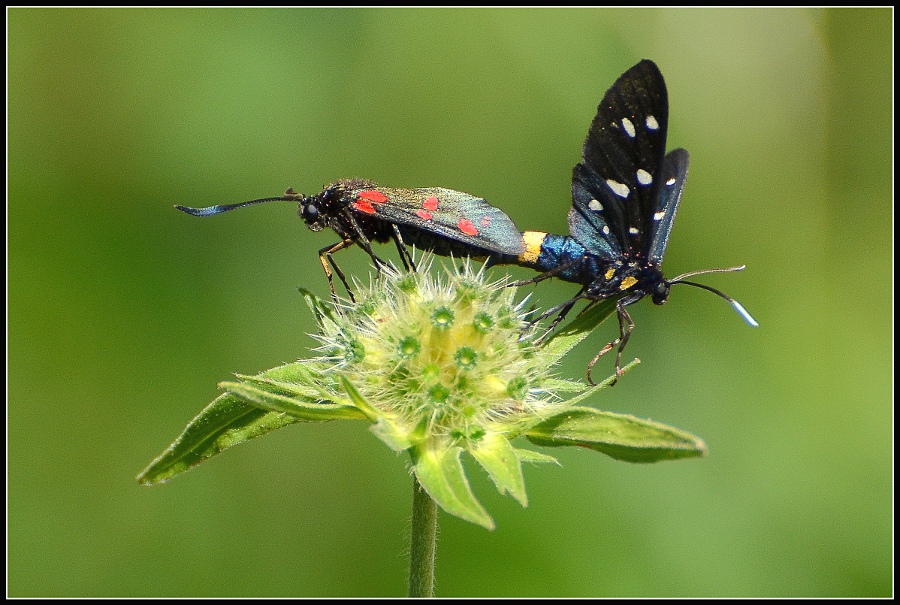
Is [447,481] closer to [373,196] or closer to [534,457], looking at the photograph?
[534,457]

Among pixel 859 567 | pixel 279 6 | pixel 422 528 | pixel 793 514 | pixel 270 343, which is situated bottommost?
pixel 859 567

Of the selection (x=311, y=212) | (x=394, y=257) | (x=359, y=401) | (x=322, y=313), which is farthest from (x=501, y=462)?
(x=394, y=257)

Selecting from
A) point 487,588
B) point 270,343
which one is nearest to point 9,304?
point 270,343

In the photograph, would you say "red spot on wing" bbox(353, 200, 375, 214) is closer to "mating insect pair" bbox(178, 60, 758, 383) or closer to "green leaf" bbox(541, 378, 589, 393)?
"mating insect pair" bbox(178, 60, 758, 383)

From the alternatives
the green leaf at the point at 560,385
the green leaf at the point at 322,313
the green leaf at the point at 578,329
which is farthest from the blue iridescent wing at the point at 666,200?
the green leaf at the point at 322,313

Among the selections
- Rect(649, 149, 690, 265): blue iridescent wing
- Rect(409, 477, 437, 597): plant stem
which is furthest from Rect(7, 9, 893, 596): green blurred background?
Rect(409, 477, 437, 597): plant stem

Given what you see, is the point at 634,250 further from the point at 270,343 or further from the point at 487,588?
the point at 270,343

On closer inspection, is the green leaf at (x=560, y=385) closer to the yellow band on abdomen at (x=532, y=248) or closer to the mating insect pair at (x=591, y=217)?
the mating insect pair at (x=591, y=217)
